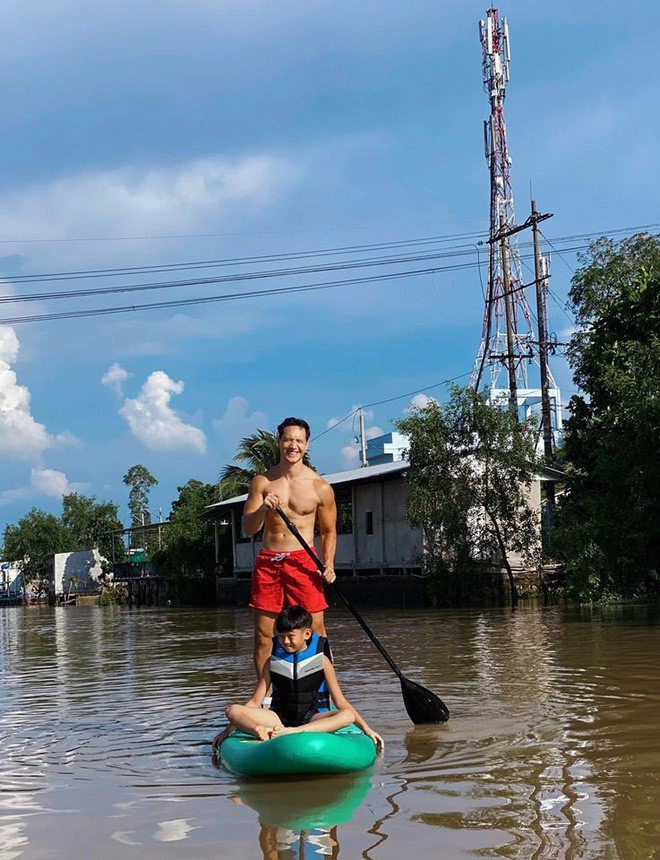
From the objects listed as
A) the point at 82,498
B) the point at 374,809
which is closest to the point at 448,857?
the point at 374,809

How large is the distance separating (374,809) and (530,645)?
34.4 ft

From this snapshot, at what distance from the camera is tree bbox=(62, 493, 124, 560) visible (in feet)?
275

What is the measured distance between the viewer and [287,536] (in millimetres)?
7820

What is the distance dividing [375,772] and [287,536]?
1.90m

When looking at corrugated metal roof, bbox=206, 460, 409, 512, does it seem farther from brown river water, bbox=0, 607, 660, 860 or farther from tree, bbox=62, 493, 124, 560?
tree, bbox=62, 493, 124, 560

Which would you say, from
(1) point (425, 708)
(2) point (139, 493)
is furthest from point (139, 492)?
(1) point (425, 708)

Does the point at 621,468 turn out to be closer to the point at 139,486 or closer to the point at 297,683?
the point at 297,683

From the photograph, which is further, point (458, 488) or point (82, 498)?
point (82, 498)

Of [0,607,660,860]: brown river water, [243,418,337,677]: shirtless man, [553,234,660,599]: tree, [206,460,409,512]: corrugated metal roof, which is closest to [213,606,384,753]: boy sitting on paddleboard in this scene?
[0,607,660,860]: brown river water

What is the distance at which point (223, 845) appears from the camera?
5023 millimetres

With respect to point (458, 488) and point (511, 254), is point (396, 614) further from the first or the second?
→ point (511, 254)

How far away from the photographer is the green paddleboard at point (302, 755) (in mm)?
6180

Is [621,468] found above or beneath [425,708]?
above

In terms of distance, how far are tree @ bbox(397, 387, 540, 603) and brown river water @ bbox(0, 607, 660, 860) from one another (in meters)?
16.8
